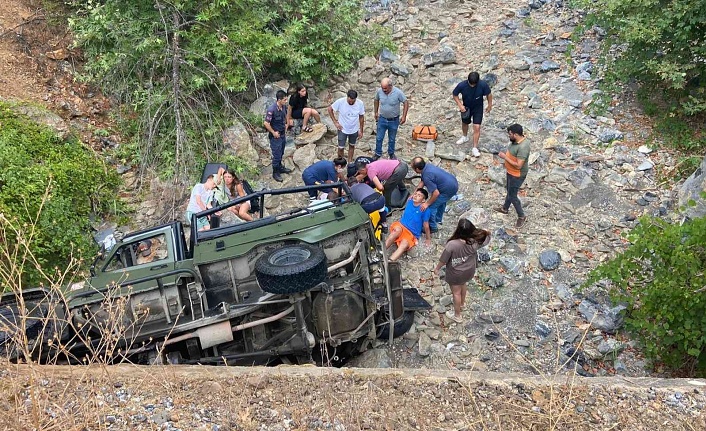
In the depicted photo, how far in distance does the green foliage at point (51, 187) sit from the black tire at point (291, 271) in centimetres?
292

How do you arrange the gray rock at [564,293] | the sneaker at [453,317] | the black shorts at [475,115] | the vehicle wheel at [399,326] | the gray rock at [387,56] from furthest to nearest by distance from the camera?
the gray rock at [387,56], the black shorts at [475,115], the gray rock at [564,293], the sneaker at [453,317], the vehicle wheel at [399,326]

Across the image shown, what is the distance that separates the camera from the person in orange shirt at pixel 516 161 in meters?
6.46

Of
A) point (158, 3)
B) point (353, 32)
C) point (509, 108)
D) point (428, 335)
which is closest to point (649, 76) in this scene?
point (509, 108)

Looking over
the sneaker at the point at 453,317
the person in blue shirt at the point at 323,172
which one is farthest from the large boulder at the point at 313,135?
the sneaker at the point at 453,317

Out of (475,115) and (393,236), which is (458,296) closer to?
(393,236)

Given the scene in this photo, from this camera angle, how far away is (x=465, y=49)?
10.7 metres

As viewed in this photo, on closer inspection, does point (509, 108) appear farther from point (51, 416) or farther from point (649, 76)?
point (51, 416)

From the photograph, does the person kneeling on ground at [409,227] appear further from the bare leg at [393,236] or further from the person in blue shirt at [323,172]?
the person in blue shirt at [323,172]

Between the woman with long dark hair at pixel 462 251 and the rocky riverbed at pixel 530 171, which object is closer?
the woman with long dark hair at pixel 462 251

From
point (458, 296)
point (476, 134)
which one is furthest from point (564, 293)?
point (476, 134)

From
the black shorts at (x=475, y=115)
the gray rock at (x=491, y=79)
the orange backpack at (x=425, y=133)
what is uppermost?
the gray rock at (x=491, y=79)

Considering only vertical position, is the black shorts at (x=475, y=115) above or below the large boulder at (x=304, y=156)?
above

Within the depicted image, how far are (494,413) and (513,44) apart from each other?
337 inches

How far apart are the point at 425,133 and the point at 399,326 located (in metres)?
4.00
